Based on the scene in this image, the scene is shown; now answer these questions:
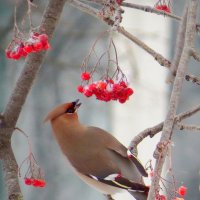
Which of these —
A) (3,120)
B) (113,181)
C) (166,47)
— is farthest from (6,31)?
(3,120)

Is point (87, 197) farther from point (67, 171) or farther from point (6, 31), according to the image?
point (6, 31)

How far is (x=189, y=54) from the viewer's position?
3.08 feet

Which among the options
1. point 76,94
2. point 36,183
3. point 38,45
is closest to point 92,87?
point 38,45

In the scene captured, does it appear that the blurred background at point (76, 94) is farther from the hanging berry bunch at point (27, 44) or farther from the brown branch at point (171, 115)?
the brown branch at point (171, 115)

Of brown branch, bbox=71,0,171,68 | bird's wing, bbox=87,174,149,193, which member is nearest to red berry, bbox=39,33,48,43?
brown branch, bbox=71,0,171,68

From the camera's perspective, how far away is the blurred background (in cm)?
298

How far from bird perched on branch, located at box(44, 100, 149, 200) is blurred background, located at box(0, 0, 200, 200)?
0.90 m

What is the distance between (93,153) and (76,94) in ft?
3.55

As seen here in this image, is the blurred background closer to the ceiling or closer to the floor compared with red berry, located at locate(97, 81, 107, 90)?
closer to the floor

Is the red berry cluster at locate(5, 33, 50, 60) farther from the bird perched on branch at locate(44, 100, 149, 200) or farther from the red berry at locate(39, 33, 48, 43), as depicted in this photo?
the bird perched on branch at locate(44, 100, 149, 200)

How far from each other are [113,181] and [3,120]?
0.47 m

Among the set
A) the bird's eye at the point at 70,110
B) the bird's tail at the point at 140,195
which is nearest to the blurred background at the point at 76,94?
the bird's eye at the point at 70,110

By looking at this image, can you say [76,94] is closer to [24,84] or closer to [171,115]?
[24,84]

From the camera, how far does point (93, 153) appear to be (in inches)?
76.2
